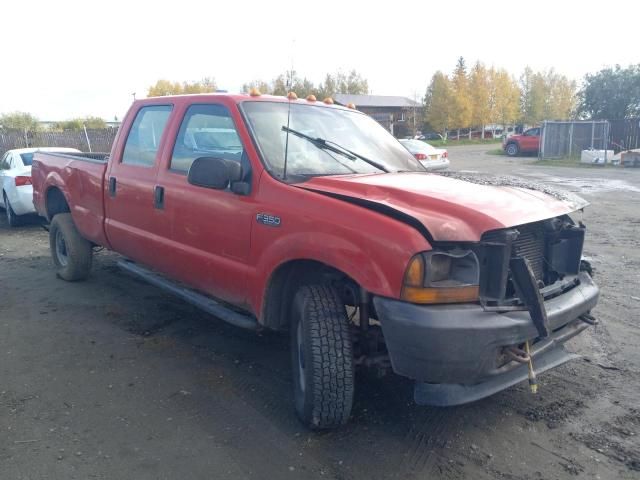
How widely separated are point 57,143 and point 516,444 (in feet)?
78.9

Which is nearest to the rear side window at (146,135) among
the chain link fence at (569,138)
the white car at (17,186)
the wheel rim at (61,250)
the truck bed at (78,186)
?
the truck bed at (78,186)

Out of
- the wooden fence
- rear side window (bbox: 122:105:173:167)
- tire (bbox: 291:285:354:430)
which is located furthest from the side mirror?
the wooden fence

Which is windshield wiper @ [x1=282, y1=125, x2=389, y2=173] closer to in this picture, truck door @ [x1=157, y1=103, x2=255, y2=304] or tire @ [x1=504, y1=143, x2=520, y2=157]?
truck door @ [x1=157, y1=103, x2=255, y2=304]

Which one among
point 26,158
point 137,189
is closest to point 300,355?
point 137,189

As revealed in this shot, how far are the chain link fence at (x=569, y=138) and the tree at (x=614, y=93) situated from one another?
35.7 ft

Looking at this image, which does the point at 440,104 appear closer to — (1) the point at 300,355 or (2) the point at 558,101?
(2) the point at 558,101

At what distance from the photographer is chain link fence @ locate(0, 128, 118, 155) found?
22.7m

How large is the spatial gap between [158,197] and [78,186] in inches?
72.0

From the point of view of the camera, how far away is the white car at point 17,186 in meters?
9.77

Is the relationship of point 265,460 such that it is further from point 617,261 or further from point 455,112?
point 455,112

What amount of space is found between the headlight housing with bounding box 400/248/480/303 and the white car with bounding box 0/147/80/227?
834 centimetres

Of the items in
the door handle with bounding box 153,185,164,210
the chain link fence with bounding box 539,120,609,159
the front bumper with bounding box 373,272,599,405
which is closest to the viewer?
the front bumper with bounding box 373,272,599,405

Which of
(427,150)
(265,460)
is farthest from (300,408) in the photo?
(427,150)

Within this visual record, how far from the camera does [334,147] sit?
4012mm
